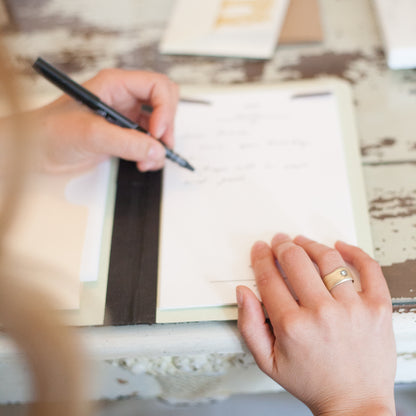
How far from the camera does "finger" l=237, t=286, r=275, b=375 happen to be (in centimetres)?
45

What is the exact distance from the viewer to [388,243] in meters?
0.51

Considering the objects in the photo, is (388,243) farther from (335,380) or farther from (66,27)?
(66,27)

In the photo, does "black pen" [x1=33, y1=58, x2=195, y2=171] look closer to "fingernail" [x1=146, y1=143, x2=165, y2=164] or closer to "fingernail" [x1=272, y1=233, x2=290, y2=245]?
"fingernail" [x1=146, y1=143, x2=165, y2=164]

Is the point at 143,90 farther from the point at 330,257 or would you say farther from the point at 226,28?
the point at 330,257

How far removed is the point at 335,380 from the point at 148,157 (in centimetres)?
31

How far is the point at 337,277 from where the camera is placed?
46 cm

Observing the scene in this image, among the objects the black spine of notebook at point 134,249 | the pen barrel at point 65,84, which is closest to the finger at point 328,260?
the black spine of notebook at point 134,249

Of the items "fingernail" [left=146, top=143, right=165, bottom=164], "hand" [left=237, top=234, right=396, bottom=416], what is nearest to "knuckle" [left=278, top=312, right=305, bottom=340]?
"hand" [left=237, top=234, right=396, bottom=416]

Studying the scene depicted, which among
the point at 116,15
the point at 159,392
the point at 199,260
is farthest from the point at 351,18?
the point at 159,392

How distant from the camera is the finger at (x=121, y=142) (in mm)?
532

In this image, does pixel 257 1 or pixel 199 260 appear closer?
pixel 199 260

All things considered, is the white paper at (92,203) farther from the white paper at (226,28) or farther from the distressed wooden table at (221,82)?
the white paper at (226,28)

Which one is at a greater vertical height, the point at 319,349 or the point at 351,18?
the point at 351,18

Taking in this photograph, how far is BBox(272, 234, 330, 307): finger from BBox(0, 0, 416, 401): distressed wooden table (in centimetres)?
8
